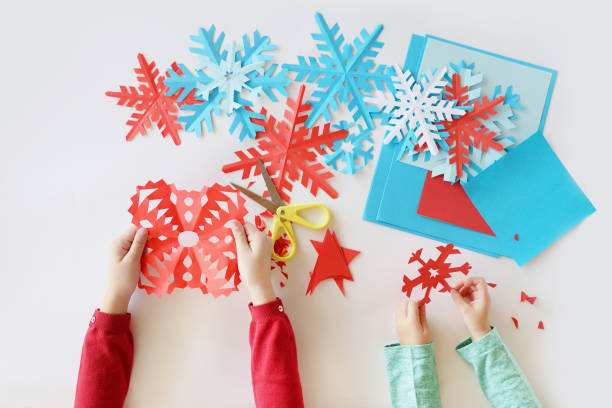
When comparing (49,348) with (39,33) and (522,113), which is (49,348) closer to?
(39,33)

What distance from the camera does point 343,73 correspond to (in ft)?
2.91

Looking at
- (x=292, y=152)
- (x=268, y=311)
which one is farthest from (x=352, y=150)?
(x=268, y=311)

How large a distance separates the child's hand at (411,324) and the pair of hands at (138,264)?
27 centimetres

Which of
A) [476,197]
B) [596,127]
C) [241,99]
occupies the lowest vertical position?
[476,197]

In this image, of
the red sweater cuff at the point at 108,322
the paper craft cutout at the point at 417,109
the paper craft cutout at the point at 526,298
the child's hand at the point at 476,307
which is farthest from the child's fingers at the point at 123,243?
the paper craft cutout at the point at 526,298

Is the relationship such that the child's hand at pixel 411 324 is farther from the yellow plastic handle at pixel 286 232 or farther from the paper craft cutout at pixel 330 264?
the yellow plastic handle at pixel 286 232

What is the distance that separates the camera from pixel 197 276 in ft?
2.79

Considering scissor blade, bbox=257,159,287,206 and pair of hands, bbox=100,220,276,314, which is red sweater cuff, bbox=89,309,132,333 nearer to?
pair of hands, bbox=100,220,276,314

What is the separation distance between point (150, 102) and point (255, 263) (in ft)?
1.42

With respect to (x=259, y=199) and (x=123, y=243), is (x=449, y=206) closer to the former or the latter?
(x=259, y=199)

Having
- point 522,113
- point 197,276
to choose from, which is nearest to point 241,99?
point 197,276

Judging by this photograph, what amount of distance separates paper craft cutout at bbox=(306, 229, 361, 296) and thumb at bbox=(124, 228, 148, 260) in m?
0.36

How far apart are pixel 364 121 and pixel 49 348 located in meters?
0.85

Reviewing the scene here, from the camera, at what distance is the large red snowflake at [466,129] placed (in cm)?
88
